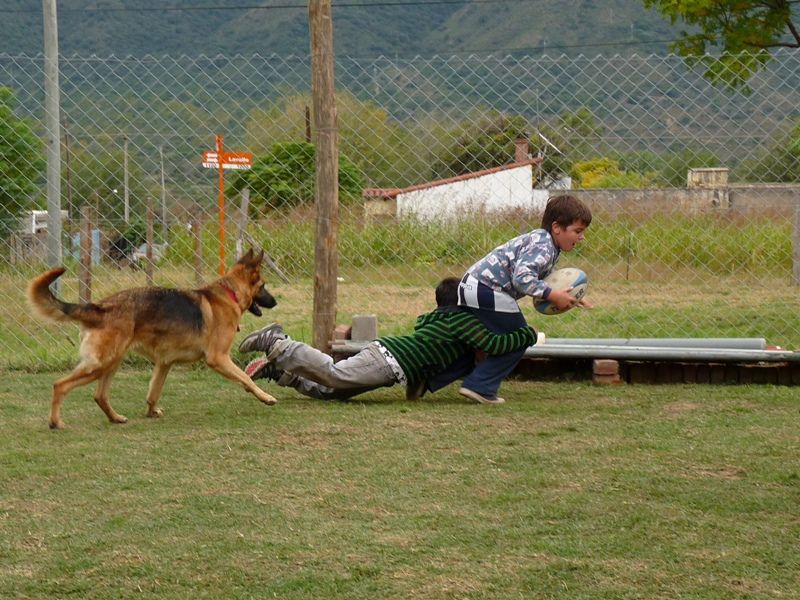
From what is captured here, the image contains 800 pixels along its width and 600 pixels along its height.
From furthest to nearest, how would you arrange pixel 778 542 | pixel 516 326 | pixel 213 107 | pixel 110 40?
pixel 110 40 < pixel 213 107 < pixel 516 326 < pixel 778 542

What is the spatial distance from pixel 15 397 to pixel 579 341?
359 centimetres

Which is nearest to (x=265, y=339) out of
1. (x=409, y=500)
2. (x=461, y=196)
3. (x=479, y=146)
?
(x=461, y=196)

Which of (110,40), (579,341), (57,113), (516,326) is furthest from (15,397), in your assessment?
(110,40)

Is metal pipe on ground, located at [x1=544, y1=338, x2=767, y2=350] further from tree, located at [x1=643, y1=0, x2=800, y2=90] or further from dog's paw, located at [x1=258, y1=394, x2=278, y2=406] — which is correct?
tree, located at [x1=643, y1=0, x2=800, y2=90]

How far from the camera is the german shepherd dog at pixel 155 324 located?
20.7 ft

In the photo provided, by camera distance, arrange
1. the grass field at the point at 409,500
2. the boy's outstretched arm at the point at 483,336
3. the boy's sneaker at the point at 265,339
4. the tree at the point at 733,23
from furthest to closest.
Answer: the tree at the point at 733,23 → the boy's sneaker at the point at 265,339 → the boy's outstretched arm at the point at 483,336 → the grass field at the point at 409,500

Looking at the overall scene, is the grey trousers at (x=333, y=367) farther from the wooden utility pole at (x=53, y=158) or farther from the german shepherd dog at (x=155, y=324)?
the wooden utility pole at (x=53, y=158)

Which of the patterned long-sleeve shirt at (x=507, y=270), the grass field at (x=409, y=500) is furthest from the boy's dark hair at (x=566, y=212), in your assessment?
the grass field at (x=409, y=500)

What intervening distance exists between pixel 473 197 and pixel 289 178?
1.52 metres

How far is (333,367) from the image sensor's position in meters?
Result: 6.81

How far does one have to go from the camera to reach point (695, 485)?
4.61 m

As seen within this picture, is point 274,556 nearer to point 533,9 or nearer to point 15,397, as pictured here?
point 15,397

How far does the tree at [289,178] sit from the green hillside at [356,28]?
56218mm

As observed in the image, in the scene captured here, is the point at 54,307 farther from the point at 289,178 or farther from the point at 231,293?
the point at 289,178
